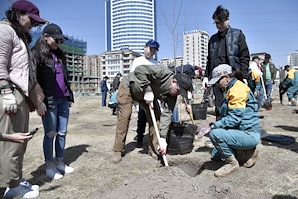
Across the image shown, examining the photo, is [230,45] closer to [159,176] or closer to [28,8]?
[159,176]

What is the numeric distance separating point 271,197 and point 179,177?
3.16 ft

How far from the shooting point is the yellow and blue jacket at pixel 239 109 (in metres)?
2.80

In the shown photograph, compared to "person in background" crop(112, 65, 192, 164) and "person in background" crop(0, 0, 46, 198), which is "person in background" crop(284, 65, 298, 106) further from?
"person in background" crop(0, 0, 46, 198)

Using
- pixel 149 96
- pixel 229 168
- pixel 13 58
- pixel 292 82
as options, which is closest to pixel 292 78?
pixel 292 82

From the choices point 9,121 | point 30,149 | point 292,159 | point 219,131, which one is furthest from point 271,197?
point 30,149

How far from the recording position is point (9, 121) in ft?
7.45

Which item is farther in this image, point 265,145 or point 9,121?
point 265,145

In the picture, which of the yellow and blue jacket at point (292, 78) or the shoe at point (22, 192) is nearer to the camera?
the shoe at point (22, 192)

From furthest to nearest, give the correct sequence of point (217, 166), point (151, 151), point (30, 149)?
point (30, 149), point (151, 151), point (217, 166)

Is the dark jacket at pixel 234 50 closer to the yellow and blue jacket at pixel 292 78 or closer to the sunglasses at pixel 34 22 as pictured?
the sunglasses at pixel 34 22

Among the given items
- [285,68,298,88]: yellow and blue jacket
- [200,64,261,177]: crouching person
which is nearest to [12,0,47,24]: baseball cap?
[200,64,261,177]: crouching person

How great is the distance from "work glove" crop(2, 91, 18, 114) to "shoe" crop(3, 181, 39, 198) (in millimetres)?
862

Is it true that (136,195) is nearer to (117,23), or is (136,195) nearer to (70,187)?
(70,187)

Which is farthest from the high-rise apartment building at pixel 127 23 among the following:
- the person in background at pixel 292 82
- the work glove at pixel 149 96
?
the work glove at pixel 149 96
